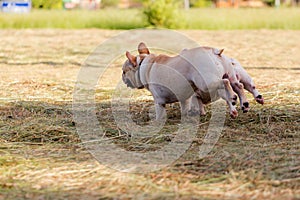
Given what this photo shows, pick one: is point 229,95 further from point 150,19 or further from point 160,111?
point 150,19

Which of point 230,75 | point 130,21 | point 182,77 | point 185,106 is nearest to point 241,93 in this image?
point 230,75

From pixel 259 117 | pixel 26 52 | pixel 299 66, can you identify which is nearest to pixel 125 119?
pixel 259 117

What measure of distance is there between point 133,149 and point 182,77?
0.91m

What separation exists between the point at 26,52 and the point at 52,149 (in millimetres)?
7743

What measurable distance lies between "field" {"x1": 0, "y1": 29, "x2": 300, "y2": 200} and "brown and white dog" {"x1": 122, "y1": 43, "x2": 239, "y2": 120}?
21 cm

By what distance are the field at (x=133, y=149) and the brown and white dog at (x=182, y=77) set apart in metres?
0.21

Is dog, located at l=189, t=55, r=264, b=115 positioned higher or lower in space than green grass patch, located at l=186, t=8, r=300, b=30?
higher

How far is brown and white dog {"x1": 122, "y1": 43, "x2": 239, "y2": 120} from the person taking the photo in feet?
16.2

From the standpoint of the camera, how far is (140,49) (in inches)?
223

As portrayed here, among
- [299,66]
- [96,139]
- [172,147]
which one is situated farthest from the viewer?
[299,66]

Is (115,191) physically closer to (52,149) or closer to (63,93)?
(52,149)

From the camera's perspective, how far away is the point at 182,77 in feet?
16.7

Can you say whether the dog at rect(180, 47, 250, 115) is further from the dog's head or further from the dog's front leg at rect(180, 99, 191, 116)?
the dog's head

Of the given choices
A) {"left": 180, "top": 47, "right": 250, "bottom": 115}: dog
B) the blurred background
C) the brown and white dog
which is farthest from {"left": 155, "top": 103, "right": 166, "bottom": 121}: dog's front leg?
the blurred background
